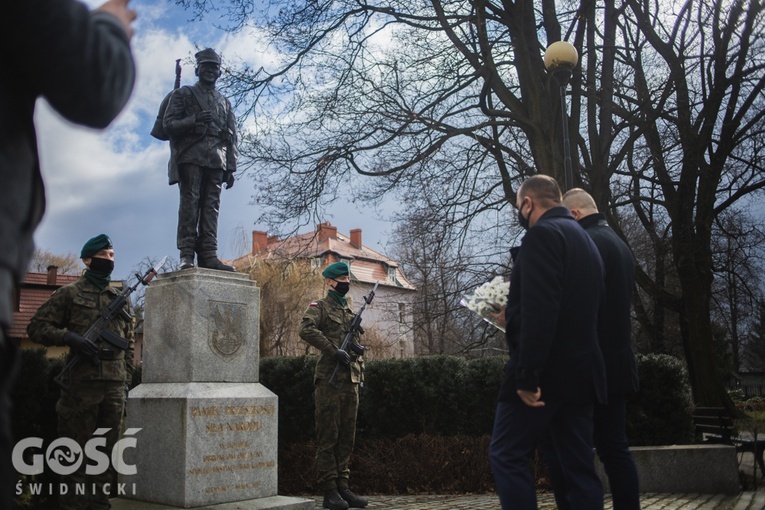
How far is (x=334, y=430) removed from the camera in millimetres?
7852

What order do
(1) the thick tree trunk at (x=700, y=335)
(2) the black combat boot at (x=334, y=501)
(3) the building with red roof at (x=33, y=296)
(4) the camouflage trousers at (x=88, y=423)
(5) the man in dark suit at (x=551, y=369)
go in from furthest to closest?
(3) the building with red roof at (x=33, y=296), (1) the thick tree trunk at (x=700, y=335), (2) the black combat boot at (x=334, y=501), (4) the camouflage trousers at (x=88, y=423), (5) the man in dark suit at (x=551, y=369)

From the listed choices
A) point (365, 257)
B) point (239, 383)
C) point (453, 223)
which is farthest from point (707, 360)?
point (365, 257)

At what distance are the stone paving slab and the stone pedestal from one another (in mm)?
1226

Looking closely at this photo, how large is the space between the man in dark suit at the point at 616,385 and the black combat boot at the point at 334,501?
3.44 m

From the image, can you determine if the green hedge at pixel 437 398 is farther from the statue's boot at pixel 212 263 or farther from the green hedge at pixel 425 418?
the statue's boot at pixel 212 263

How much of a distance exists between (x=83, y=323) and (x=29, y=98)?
5.43 m

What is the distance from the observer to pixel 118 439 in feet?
21.9

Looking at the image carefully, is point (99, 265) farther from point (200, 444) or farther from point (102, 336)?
point (200, 444)

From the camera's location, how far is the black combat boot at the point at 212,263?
7336 millimetres

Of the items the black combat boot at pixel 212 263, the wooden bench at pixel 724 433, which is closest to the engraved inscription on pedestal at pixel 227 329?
the black combat boot at pixel 212 263

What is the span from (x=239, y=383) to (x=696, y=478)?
16.3 ft

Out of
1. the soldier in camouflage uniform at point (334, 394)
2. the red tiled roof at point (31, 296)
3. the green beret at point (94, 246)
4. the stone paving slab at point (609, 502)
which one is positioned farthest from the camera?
the red tiled roof at point (31, 296)

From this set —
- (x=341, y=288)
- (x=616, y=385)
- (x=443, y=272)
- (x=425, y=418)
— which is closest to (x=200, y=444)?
(x=341, y=288)

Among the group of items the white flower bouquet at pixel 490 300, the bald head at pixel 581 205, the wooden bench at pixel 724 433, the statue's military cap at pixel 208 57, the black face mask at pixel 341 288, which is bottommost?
the wooden bench at pixel 724 433
